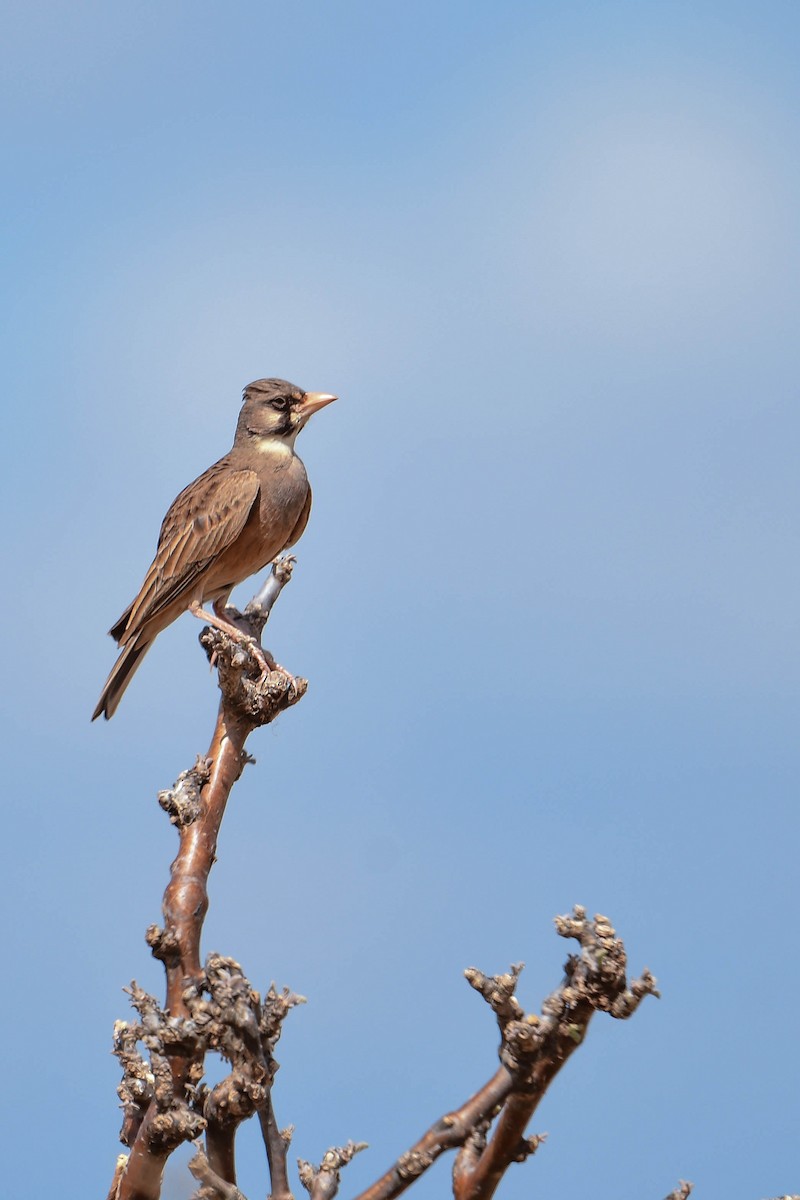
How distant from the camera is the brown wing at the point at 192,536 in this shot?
9.62 meters

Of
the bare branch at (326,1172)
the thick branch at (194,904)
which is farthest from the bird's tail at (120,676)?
the bare branch at (326,1172)

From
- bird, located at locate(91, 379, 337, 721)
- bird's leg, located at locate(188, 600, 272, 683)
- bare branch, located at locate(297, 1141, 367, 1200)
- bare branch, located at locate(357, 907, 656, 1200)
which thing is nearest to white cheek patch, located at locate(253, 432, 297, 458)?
bird, located at locate(91, 379, 337, 721)

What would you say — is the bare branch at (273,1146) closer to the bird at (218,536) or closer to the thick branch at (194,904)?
the thick branch at (194,904)

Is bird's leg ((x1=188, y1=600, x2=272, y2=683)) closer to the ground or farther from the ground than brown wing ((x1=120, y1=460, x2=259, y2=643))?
closer to the ground

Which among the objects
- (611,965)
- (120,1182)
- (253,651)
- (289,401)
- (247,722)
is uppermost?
(289,401)

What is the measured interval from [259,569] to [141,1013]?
589 centimetres

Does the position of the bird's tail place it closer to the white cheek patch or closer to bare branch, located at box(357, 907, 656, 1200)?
the white cheek patch

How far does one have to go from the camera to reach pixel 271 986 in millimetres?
4344

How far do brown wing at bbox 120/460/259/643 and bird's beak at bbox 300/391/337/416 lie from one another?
0.87 m

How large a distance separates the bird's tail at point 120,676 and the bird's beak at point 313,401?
233 cm

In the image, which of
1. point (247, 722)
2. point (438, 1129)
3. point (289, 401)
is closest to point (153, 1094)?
point (438, 1129)

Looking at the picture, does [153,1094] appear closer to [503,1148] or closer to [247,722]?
[503,1148]

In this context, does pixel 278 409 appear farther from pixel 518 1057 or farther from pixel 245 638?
pixel 518 1057

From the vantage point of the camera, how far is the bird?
31.4 ft
